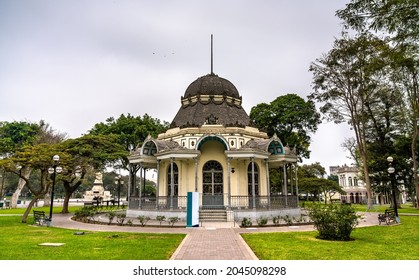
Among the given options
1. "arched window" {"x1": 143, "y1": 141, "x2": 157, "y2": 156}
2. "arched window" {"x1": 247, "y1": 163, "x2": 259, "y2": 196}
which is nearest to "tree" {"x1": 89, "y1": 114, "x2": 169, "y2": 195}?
"arched window" {"x1": 143, "y1": 141, "x2": 157, "y2": 156}

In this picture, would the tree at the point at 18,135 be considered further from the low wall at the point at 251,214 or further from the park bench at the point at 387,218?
the park bench at the point at 387,218

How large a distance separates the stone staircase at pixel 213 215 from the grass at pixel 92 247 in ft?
Result: 17.2

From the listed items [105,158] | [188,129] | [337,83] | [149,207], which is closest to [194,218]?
[149,207]

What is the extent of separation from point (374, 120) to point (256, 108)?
46.4 ft

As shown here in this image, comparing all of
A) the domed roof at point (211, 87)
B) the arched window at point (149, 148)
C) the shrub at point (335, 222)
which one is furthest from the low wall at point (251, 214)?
the domed roof at point (211, 87)

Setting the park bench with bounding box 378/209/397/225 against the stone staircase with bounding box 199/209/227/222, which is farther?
the stone staircase with bounding box 199/209/227/222

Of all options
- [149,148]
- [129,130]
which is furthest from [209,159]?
[129,130]

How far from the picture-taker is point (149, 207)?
19.4 m

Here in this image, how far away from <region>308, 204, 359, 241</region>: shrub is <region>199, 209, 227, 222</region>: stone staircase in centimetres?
699

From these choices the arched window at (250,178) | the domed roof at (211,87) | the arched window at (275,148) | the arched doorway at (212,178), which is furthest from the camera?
the domed roof at (211,87)

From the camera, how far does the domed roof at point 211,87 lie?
24.2 meters

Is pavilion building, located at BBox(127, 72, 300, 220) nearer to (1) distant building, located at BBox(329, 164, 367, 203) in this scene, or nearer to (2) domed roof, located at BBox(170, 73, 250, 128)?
(2) domed roof, located at BBox(170, 73, 250, 128)

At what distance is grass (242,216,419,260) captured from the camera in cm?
812

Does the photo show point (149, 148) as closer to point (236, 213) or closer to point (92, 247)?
point (236, 213)
